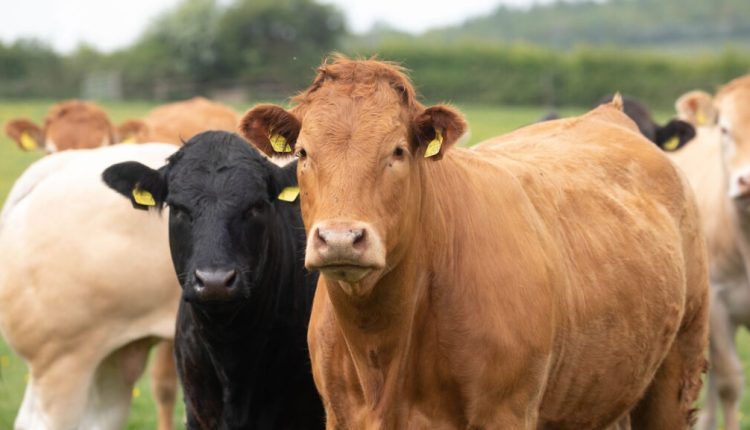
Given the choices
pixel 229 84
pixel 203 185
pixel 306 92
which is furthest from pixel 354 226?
pixel 229 84

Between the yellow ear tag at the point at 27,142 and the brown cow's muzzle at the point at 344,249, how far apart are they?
33.4 feet

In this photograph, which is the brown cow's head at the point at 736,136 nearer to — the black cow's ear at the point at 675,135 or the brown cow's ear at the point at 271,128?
the black cow's ear at the point at 675,135

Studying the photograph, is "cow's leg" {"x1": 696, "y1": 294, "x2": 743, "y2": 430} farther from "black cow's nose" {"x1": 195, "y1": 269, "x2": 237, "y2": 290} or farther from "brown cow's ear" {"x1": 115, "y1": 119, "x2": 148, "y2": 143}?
"brown cow's ear" {"x1": 115, "y1": 119, "x2": 148, "y2": 143}

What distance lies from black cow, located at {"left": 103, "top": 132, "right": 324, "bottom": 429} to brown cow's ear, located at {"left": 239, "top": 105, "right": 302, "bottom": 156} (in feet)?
3.02

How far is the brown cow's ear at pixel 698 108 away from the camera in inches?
420

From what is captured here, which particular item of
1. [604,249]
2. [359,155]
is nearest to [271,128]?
[359,155]

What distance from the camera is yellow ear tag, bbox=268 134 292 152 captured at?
4594 mm

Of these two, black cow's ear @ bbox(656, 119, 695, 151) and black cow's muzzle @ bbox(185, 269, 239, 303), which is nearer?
black cow's muzzle @ bbox(185, 269, 239, 303)

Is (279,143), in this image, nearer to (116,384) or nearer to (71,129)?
(116,384)

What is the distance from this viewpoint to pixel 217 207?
5.58 m

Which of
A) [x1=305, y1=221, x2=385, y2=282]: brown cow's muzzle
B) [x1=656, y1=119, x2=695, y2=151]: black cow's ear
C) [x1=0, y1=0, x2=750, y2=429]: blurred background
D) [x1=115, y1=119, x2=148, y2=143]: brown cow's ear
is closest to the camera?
[x1=305, y1=221, x2=385, y2=282]: brown cow's muzzle

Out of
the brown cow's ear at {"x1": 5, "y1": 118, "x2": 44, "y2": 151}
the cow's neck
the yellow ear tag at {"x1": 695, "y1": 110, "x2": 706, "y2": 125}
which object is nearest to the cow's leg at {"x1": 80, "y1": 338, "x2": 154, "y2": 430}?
the cow's neck

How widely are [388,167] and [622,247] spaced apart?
6.01ft

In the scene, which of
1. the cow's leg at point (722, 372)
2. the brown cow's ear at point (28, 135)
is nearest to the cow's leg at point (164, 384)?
the cow's leg at point (722, 372)
